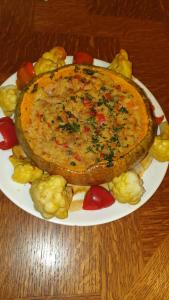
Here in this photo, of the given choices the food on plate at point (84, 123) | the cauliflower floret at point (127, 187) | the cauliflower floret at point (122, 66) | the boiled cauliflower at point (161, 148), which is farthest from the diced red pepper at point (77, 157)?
the cauliflower floret at point (122, 66)

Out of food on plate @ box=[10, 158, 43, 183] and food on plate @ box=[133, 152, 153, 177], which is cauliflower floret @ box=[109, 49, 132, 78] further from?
food on plate @ box=[10, 158, 43, 183]

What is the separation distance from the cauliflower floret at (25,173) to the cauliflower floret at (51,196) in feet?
0.12

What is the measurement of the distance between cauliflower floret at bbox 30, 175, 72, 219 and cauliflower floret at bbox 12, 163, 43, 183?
4cm

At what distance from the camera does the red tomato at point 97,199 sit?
105 centimetres

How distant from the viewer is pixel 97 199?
105 centimetres

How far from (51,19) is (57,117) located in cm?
54

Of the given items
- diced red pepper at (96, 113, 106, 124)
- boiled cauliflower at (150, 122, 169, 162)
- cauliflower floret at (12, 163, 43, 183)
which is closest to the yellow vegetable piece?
cauliflower floret at (12, 163, 43, 183)

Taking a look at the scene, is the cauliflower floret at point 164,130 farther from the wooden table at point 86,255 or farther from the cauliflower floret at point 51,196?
the cauliflower floret at point 51,196

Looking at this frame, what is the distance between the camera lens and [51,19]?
4.86ft

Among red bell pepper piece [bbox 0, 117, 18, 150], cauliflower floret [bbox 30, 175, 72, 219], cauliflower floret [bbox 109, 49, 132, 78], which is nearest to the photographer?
cauliflower floret [bbox 30, 175, 72, 219]

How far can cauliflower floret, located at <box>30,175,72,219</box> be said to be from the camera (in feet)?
3.28

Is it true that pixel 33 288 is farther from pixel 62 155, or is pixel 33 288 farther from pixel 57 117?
pixel 57 117

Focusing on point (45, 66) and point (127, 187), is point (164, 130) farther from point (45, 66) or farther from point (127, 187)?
point (45, 66)

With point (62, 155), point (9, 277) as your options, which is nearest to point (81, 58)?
point (62, 155)
